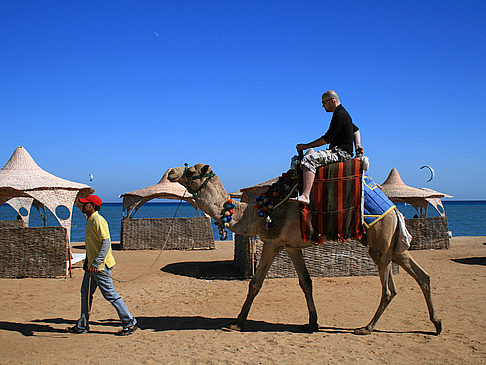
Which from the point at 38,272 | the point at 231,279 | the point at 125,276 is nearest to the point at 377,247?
the point at 231,279

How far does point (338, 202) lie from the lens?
5.62 meters

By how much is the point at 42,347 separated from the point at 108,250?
4.63 ft

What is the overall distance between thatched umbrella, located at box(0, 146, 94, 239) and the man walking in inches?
246

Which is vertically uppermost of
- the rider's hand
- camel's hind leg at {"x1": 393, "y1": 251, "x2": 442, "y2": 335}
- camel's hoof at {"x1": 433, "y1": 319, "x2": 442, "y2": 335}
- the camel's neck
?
the rider's hand

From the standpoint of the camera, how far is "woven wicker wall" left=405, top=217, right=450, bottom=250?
53.3ft

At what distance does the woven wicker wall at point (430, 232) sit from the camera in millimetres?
16250

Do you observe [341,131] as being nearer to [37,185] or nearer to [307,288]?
[307,288]

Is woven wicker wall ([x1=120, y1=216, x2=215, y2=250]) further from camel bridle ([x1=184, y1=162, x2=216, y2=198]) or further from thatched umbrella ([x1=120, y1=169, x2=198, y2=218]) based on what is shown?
camel bridle ([x1=184, y1=162, x2=216, y2=198])

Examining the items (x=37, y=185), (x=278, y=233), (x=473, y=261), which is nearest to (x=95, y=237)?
(x=278, y=233)

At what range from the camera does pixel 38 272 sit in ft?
34.2

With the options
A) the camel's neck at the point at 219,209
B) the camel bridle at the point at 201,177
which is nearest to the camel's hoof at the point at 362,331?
the camel's neck at the point at 219,209

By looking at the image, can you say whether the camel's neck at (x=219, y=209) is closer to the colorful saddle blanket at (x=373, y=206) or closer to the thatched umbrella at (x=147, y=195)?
the colorful saddle blanket at (x=373, y=206)

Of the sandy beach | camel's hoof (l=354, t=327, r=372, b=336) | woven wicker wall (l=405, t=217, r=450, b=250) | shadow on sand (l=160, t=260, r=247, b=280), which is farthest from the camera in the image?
woven wicker wall (l=405, t=217, r=450, b=250)

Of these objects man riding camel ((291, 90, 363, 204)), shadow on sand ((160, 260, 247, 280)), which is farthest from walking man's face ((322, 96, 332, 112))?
shadow on sand ((160, 260, 247, 280))
